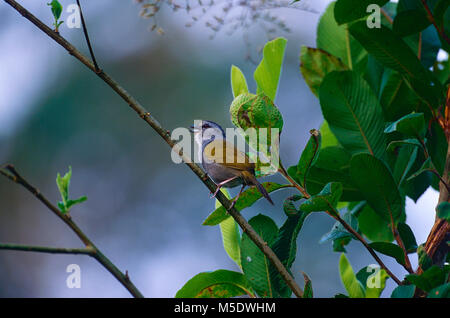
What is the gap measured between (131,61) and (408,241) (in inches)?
273

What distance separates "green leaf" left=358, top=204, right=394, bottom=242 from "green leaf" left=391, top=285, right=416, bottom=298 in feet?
2.42

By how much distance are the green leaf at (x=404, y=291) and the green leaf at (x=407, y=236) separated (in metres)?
0.39

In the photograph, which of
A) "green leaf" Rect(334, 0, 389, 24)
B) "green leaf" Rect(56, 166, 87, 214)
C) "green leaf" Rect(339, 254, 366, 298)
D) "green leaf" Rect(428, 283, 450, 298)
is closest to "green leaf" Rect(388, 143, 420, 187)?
"green leaf" Rect(339, 254, 366, 298)

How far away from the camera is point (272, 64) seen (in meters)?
1.85

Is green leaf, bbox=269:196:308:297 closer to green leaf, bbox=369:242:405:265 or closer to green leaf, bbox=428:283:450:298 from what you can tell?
green leaf, bbox=369:242:405:265

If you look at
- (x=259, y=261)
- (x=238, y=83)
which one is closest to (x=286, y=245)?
(x=259, y=261)

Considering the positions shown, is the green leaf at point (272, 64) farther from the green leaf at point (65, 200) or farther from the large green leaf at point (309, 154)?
the green leaf at point (65, 200)

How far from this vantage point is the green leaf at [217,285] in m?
1.71

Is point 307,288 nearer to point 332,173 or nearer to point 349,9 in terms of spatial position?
point 332,173

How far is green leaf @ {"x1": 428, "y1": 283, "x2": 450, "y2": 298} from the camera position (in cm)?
133

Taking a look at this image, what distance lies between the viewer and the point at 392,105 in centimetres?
215

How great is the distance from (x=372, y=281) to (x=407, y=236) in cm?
21
